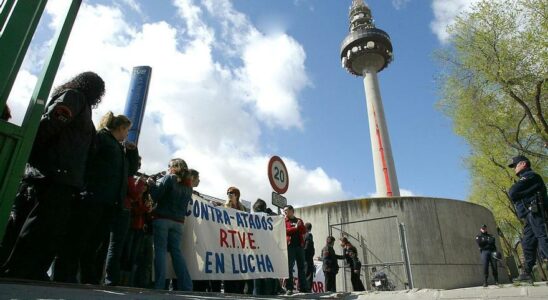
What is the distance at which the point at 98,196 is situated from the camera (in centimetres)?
341

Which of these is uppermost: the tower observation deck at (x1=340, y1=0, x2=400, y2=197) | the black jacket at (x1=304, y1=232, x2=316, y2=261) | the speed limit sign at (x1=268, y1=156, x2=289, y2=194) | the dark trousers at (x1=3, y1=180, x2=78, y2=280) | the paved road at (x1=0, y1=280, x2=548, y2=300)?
the tower observation deck at (x1=340, y1=0, x2=400, y2=197)

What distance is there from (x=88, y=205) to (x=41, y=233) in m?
0.68

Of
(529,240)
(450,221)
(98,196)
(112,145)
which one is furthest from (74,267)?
(450,221)

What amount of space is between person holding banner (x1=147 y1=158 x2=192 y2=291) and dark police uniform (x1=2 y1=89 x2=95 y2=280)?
1.53 meters

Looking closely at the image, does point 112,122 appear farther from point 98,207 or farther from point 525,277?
point 525,277

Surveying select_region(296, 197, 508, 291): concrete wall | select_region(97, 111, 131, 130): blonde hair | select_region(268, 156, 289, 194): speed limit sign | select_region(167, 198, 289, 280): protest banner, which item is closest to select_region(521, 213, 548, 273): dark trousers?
select_region(167, 198, 289, 280): protest banner

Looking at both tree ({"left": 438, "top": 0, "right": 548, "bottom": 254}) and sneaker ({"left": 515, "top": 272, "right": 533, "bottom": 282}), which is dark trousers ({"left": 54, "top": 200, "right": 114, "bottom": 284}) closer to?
sneaker ({"left": 515, "top": 272, "right": 533, "bottom": 282})

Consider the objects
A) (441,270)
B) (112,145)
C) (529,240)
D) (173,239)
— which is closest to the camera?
(112,145)

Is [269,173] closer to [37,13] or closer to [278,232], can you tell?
[278,232]

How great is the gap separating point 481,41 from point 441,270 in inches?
366

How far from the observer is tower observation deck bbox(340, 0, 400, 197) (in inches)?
1085

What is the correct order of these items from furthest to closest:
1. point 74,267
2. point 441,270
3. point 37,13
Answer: point 441,270 → point 74,267 → point 37,13

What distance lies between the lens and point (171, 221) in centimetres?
449

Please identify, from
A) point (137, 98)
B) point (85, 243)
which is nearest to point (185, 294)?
point (85, 243)
